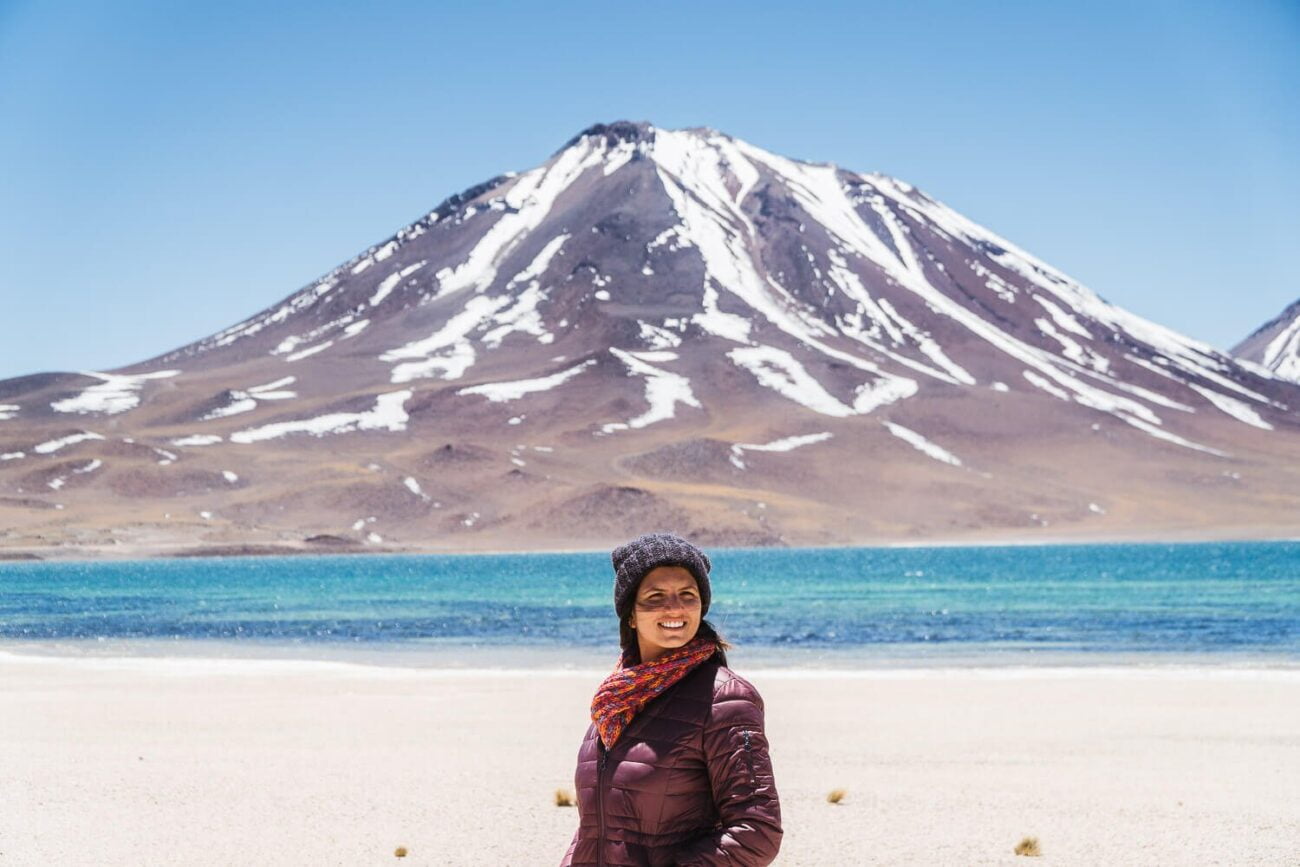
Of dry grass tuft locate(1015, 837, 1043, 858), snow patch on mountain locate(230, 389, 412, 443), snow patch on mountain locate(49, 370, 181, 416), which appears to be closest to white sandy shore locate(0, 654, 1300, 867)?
dry grass tuft locate(1015, 837, 1043, 858)

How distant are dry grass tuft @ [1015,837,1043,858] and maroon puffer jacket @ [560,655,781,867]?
6375 millimetres

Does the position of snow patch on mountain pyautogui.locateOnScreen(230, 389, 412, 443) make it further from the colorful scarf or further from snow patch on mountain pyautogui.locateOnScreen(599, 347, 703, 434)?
the colorful scarf

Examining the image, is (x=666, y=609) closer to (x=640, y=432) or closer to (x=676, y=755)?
(x=676, y=755)

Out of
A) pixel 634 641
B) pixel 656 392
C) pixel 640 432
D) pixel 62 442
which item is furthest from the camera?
pixel 656 392

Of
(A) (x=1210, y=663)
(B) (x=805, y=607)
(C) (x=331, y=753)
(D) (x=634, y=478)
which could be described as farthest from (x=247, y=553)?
(C) (x=331, y=753)

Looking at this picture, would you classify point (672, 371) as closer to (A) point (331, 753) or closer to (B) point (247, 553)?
(B) point (247, 553)

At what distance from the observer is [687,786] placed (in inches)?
176

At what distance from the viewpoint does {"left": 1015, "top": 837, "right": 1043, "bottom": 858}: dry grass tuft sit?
10.2 meters

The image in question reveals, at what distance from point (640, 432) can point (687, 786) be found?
Answer: 144m

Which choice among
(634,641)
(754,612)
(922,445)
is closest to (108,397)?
(922,445)

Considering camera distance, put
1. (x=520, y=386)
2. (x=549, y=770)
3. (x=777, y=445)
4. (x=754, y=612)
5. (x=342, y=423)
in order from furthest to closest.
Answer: (x=520, y=386) → (x=342, y=423) → (x=777, y=445) → (x=754, y=612) → (x=549, y=770)

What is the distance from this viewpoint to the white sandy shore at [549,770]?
10.6m

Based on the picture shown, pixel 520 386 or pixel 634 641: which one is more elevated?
pixel 520 386

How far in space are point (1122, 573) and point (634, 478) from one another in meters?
67.3
